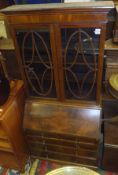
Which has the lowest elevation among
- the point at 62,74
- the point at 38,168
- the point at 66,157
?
the point at 38,168

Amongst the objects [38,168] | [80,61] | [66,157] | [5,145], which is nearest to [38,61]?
[80,61]

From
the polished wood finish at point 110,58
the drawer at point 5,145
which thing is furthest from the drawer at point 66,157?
the polished wood finish at point 110,58

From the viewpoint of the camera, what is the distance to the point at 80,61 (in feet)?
3.94

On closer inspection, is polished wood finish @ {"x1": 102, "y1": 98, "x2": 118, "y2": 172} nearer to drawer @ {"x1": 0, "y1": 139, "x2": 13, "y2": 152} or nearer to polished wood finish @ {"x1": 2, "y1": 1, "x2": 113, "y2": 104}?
polished wood finish @ {"x1": 2, "y1": 1, "x2": 113, "y2": 104}

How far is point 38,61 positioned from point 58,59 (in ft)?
0.50

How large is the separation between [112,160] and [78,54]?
89cm

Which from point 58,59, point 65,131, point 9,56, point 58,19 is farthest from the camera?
point 9,56

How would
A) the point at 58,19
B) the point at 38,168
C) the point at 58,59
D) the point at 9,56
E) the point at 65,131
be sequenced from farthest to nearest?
the point at 38,168 < the point at 9,56 < the point at 65,131 < the point at 58,59 < the point at 58,19

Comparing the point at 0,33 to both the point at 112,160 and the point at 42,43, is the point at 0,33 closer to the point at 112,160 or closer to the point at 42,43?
the point at 42,43

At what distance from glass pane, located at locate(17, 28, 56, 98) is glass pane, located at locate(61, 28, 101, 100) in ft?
0.36

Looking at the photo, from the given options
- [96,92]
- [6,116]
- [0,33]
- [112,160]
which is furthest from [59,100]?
[0,33]

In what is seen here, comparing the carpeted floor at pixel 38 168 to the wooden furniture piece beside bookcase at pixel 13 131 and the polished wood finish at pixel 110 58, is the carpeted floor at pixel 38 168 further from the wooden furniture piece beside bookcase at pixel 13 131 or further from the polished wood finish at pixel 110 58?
the polished wood finish at pixel 110 58

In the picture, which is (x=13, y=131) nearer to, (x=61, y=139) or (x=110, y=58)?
(x=61, y=139)

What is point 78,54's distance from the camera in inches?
46.0
